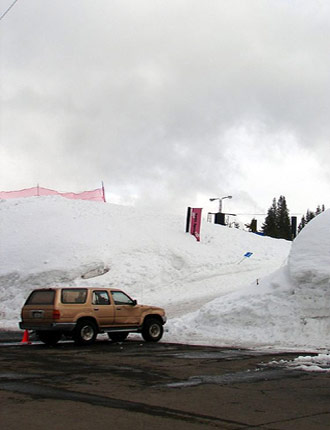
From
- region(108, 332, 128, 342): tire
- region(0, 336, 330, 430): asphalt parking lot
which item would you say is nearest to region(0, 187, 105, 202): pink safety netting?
region(108, 332, 128, 342): tire

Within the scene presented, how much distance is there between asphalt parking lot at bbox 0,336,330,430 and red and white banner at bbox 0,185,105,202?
31601 mm

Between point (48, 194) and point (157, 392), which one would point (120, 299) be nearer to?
point (157, 392)

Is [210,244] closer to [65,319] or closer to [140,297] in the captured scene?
[140,297]

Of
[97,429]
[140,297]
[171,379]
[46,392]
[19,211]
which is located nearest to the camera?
[97,429]

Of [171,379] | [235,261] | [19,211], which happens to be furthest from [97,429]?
[19,211]

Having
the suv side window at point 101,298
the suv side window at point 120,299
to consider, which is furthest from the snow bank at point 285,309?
the suv side window at point 101,298

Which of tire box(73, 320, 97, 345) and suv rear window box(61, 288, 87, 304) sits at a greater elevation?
suv rear window box(61, 288, 87, 304)

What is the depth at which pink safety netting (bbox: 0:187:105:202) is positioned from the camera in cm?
4453

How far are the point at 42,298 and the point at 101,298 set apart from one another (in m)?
1.75

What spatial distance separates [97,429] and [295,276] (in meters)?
14.9

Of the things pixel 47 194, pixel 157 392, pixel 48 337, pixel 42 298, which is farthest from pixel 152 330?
pixel 47 194

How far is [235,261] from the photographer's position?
38.0 metres

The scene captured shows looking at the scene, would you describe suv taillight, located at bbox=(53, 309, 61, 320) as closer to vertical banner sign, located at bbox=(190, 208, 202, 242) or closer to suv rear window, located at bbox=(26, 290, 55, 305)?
suv rear window, located at bbox=(26, 290, 55, 305)

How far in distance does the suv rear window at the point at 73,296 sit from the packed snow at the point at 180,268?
12.8 feet
